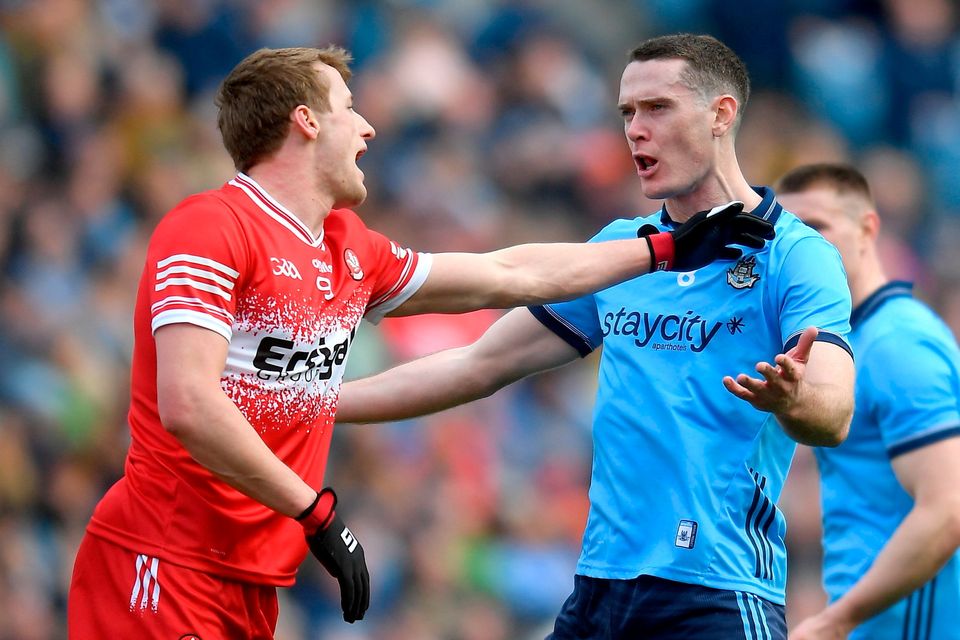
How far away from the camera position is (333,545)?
3.81m

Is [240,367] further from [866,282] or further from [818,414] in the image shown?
[866,282]

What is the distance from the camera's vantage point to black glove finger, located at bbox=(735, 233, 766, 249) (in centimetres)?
428

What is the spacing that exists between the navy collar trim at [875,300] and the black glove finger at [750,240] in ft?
4.09

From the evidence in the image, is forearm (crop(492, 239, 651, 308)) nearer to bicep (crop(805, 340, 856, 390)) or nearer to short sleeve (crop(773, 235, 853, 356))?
short sleeve (crop(773, 235, 853, 356))

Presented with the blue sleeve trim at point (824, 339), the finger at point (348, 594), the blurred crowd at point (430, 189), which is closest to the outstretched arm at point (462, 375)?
the blue sleeve trim at point (824, 339)

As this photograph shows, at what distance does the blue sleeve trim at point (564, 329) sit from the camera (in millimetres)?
4793

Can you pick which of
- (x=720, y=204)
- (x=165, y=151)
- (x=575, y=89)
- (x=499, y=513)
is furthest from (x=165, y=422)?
(x=575, y=89)

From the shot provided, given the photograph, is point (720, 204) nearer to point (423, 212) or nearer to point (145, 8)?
point (423, 212)

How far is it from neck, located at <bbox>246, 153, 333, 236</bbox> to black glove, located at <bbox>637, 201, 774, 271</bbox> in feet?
3.56

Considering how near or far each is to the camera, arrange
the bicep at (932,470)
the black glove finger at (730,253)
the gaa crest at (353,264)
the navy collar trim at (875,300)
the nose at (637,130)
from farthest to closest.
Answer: the navy collar trim at (875,300) < the bicep at (932,470) < the nose at (637,130) < the black glove finger at (730,253) < the gaa crest at (353,264)

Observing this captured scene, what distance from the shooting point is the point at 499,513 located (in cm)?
946

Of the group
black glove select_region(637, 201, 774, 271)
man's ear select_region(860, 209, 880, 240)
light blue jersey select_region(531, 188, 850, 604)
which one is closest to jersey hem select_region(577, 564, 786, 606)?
light blue jersey select_region(531, 188, 850, 604)

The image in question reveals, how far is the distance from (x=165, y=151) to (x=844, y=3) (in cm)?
660

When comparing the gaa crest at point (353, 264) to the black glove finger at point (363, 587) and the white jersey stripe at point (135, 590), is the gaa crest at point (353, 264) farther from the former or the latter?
the white jersey stripe at point (135, 590)
